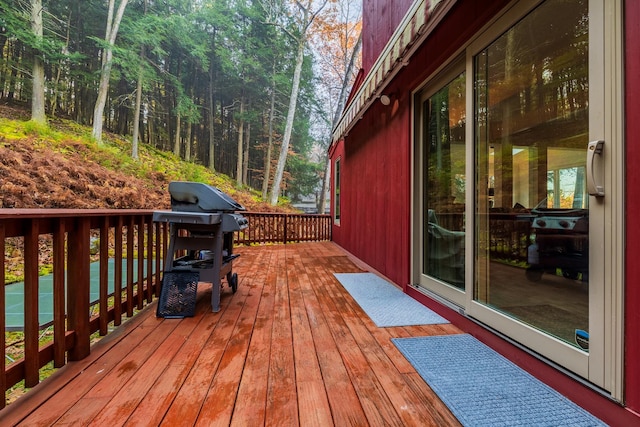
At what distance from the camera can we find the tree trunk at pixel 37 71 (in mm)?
9320

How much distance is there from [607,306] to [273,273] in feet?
10.9

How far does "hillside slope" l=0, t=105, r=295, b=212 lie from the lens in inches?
243

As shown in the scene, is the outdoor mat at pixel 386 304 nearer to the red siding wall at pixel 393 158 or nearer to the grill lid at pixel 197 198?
the red siding wall at pixel 393 158

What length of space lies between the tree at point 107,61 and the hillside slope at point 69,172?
2.57 feet

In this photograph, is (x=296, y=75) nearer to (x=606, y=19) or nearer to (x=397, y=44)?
(x=397, y=44)

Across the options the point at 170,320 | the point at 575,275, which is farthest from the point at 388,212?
the point at 170,320

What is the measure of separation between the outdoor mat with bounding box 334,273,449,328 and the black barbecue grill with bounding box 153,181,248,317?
4.50 feet

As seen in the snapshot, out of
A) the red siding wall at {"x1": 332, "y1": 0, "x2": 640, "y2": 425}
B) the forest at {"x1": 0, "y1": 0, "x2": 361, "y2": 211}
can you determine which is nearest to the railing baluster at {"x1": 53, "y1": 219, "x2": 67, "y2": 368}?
the red siding wall at {"x1": 332, "y1": 0, "x2": 640, "y2": 425}

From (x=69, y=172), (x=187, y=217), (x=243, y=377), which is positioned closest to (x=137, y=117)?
(x=69, y=172)

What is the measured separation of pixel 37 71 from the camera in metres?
10.2

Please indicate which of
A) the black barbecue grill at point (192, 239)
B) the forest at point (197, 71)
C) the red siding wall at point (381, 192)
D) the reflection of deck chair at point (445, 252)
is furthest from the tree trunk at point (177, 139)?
the reflection of deck chair at point (445, 252)

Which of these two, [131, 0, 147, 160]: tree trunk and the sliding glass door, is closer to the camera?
the sliding glass door

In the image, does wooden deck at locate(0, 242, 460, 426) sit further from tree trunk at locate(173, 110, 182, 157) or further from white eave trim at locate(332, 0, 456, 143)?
tree trunk at locate(173, 110, 182, 157)

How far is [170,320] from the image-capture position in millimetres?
2145
